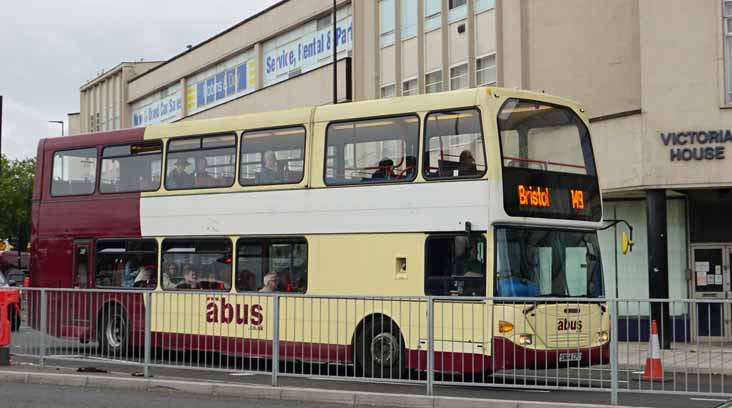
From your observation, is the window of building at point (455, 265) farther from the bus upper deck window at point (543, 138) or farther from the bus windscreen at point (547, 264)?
the bus upper deck window at point (543, 138)

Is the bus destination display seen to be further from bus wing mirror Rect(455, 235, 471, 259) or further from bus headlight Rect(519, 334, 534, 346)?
bus headlight Rect(519, 334, 534, 346)

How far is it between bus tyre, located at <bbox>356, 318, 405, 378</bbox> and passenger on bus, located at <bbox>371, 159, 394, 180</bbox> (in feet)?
8.49

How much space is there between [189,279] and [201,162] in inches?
77.8

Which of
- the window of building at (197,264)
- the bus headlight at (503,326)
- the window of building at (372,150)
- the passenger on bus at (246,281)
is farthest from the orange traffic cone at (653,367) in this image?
the window of building at (197,264)

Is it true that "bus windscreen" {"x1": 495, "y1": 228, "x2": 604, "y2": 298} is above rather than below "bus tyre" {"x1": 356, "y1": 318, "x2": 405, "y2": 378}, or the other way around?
above

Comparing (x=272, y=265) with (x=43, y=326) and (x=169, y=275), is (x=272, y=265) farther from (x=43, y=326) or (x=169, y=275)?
(x=43, y=326)

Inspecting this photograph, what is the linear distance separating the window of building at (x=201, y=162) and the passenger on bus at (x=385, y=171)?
2927mm

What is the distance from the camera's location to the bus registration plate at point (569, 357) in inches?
468

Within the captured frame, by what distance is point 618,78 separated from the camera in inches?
1053

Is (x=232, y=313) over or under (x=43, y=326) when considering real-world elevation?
over

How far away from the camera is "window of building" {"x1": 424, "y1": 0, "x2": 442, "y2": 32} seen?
32.6 metres

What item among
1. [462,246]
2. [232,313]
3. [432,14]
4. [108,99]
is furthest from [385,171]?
[108,99]

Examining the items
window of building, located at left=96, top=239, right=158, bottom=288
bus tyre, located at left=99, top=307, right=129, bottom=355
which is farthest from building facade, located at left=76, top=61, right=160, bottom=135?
bus tyre, located at left=99, top=307, right=129, bottom=355

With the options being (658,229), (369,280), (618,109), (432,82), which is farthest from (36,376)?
(432,82)
